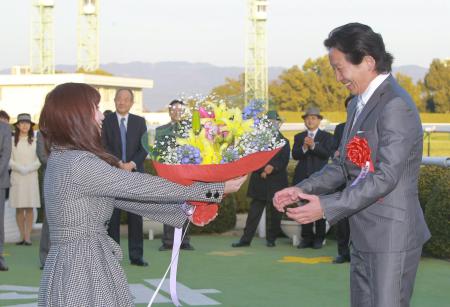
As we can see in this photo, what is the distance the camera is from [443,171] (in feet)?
34.6

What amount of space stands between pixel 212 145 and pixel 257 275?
212 inches

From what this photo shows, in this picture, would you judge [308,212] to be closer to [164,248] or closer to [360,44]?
[360,44]

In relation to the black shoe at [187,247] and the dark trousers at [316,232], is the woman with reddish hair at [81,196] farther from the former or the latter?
the dark trousers at [316,232]

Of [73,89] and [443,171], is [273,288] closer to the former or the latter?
[443,171]

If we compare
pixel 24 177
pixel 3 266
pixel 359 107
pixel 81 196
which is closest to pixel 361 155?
pixel 359 107

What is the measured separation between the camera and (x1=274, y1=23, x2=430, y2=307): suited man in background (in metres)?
3.85

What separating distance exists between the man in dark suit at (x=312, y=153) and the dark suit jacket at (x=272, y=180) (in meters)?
0.19

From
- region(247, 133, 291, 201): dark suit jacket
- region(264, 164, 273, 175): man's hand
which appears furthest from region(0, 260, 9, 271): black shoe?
region(264, 164, 273, 175): man's hand

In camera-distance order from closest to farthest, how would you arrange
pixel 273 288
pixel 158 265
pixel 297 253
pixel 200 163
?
pixel 200 163 < pixel 273 288 < pixel 158 265 < pixel 297 253

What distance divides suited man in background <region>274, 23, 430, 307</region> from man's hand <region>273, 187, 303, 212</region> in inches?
7.0

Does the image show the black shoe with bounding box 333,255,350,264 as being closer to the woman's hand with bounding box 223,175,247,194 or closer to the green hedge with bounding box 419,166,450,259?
the green hedge with bounding box 419,166,450,259

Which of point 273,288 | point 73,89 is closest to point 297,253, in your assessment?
point 273,288

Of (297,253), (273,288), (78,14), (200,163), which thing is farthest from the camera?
(78,14)

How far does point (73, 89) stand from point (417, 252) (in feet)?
5.45
